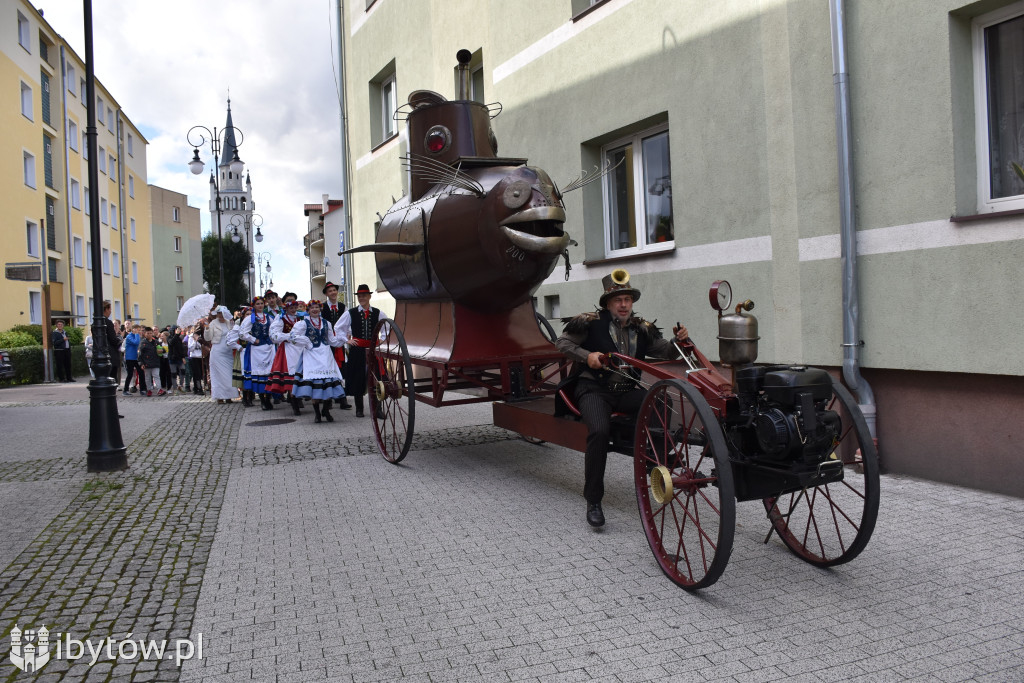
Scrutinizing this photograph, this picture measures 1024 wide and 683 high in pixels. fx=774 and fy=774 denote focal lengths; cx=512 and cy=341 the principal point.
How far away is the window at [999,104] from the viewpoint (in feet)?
17.9

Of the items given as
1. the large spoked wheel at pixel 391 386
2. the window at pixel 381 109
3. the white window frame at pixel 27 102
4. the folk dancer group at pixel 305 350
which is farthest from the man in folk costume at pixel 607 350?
the white window frame at pixel 27 102

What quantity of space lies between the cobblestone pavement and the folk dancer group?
382 centimetres

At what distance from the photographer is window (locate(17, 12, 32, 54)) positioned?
86.9ft

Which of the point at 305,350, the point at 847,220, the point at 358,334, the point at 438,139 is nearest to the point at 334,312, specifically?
the point at 305,350

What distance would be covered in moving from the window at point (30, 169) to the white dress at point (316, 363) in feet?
71.1

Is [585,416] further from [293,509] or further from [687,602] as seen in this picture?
[293,509]

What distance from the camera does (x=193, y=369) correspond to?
17250 millimetres

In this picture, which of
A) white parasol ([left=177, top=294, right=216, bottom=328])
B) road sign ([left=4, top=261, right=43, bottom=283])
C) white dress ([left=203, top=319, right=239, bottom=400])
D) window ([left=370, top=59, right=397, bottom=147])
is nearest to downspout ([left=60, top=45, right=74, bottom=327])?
road sign ([left=4, top=261, right=43, bottom=283])

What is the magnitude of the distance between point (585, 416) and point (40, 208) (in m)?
28.7

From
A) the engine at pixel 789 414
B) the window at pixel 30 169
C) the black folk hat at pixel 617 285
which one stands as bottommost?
the engine at pixel 789 414

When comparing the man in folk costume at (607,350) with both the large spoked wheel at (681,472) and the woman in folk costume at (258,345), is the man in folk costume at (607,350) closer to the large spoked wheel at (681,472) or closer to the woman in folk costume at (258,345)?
the large spoked wheel at (681,472)

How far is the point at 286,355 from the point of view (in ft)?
38.1

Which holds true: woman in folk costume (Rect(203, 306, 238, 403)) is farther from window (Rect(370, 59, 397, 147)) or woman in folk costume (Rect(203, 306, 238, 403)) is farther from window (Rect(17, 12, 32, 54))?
window (Rect(17, 12, 32, 54))

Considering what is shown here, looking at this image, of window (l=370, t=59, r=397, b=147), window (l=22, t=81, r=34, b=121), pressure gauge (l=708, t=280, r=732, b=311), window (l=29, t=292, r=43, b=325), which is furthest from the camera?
window (l=22, t=81, r=34, b=121)
